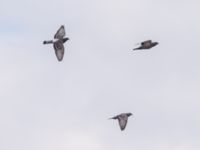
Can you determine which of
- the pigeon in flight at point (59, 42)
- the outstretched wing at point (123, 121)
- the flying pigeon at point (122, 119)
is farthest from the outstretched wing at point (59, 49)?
the outstretched wing at point (123, 121)

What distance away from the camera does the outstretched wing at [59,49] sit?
127181 mm

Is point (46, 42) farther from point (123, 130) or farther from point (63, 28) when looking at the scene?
point (123, 130)

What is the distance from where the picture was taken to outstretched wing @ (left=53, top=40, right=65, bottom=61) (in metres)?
127

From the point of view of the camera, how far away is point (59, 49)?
128 m

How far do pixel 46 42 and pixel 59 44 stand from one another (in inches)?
165

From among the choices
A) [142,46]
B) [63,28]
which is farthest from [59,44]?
[142,46]

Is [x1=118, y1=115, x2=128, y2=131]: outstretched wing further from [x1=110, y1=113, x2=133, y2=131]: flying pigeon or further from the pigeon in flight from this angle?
the pigeon in flight

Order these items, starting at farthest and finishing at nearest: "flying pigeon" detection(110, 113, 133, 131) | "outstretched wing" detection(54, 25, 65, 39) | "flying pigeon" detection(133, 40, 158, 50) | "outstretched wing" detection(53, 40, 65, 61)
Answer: "flying pigeon" detection(110, 113, 133, 131) → "outstretched wing" detection(54, 25, 65, 39) → "outstretched wing" detection(53, 40, 65, 61) → "flying pigeon" detection(133, 40, 158, 50)

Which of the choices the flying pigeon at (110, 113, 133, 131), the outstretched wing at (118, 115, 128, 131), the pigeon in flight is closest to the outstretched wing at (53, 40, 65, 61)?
the pigeon in flight

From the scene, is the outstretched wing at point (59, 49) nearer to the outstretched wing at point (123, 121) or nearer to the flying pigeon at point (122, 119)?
the flying pigeon at point (122, 119)

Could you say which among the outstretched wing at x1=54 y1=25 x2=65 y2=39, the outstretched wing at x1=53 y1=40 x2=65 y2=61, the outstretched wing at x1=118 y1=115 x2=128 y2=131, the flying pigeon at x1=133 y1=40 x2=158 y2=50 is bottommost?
the outstretched wing at x1=118 y1=115 x2=128 y2=131

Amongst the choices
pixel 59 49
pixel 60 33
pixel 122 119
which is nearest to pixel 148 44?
pixel 59 49

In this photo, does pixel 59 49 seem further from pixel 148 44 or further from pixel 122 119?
pixel 122 119

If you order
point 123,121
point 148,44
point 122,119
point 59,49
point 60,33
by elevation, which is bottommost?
point 123,121
